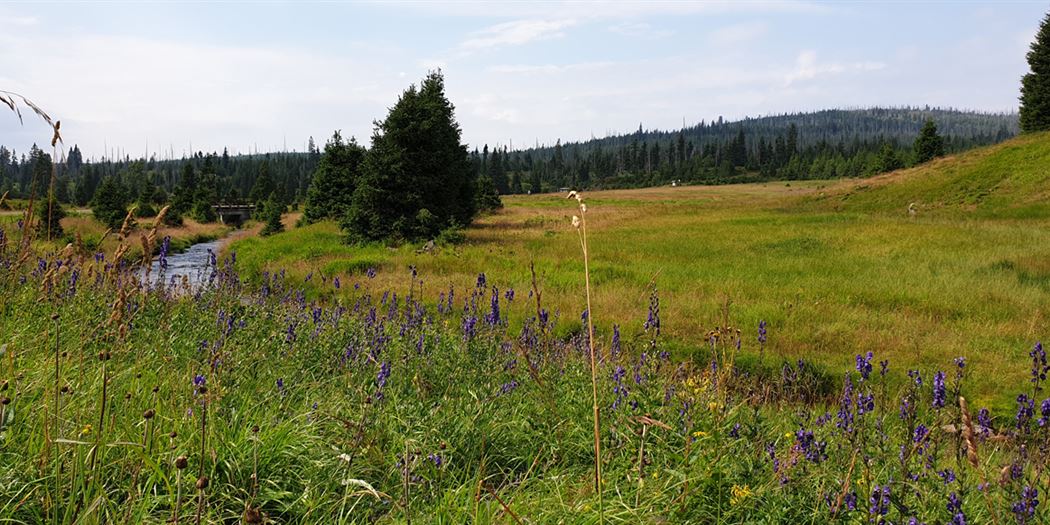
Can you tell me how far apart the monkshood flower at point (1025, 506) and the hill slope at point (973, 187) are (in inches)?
1228

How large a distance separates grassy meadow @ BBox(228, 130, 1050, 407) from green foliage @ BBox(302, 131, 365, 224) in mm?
3539

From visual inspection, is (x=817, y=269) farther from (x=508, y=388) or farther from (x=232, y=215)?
(x=232, y=215)

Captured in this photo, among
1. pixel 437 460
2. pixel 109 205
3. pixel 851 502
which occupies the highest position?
pixel 109 205

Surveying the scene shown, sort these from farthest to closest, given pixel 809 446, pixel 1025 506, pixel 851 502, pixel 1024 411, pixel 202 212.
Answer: pixel 202 212, pixel 1024 411, pixel 809 446, pixel 851 502, pixel 1025 506

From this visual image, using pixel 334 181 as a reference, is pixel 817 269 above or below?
below

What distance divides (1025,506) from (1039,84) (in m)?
57.8

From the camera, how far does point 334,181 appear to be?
38938mm

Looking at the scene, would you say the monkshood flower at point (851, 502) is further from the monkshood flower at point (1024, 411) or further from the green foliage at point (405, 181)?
the green foliage at point (405, 181)

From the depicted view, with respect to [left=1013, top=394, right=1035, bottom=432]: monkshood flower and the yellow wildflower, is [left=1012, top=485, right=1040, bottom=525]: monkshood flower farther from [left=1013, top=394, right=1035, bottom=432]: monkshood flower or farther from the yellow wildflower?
the yellow wildflower

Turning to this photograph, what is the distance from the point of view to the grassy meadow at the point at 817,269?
1122 cm

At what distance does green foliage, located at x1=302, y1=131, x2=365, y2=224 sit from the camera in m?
36.3

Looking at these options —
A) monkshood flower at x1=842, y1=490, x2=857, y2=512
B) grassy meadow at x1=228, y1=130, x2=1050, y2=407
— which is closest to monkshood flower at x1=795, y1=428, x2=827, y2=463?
monkshood flower at x1=842, y1=490, x2=857, y2=512

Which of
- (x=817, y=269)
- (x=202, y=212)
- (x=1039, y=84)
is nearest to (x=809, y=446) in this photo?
(x=817, y=269)

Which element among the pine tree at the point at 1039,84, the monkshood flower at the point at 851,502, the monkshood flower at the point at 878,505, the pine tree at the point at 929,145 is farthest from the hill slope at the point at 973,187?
the monkshood flower at the point at 878,505
